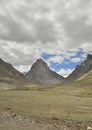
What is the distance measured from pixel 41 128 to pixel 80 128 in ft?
13.4

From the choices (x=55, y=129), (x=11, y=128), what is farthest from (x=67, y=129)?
(x=11, y=128)

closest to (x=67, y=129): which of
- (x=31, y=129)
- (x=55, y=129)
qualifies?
(x=55, y=129)

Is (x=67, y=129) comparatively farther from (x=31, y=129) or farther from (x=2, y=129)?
(x=2, y=129)

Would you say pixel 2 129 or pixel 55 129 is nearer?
pixel 2 129

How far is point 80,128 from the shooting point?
3014 cm

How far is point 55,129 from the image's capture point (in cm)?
2792

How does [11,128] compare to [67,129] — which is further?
[67,129]

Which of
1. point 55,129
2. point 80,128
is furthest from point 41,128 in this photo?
point 80,128

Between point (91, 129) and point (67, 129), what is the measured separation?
237 cm

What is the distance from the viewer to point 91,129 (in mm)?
29328

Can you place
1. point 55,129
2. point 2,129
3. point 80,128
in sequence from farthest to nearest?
point 80,128 → point 55,129 → point 2,129

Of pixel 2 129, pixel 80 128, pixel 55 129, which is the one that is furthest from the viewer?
pixel 80 128

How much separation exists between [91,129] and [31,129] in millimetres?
6003

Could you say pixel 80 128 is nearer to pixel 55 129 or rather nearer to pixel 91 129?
pixel 91 129
